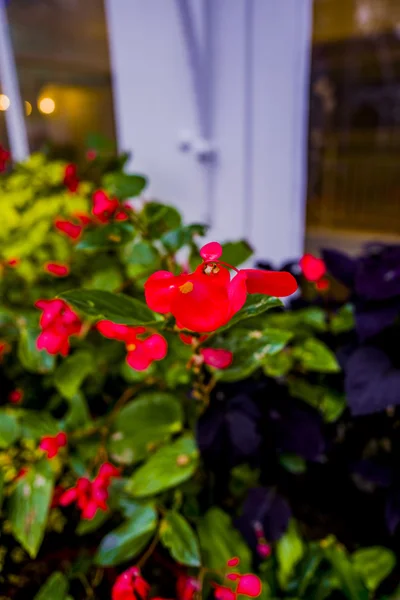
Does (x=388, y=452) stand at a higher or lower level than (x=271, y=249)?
lower

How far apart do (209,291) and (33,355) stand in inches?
21.0

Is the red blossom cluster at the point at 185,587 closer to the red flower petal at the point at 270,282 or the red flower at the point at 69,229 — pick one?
the red flower petal at the point at 270,282

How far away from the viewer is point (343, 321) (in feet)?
2.82

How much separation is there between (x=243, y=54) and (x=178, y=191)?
370 mm

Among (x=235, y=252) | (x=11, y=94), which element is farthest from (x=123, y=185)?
(x=11, y=94)

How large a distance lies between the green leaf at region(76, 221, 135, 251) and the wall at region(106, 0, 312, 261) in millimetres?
632

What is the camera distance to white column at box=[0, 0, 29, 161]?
1496 millimetres

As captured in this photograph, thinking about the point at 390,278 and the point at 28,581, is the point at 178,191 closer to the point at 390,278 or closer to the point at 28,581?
the point at 390,278

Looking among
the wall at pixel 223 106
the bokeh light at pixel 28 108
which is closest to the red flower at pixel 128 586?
the wall at pixel 223 106

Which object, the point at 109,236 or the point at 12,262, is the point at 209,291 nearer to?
the point at 109,236

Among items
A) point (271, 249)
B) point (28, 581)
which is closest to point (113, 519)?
point (28, 581)

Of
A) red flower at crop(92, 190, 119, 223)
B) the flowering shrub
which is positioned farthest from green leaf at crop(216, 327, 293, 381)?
red flower at crop(92, 190, 119, 223)

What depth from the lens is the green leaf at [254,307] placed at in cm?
38

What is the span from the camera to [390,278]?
726mm
